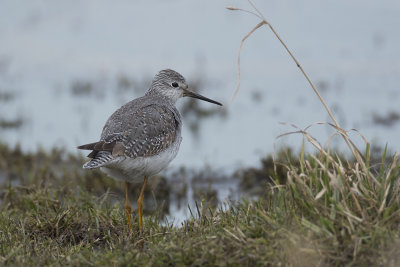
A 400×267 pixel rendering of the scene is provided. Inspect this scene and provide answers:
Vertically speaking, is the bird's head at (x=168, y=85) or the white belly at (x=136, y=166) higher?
the bird's head at (x=168, y=85)

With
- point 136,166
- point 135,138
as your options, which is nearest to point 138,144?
point 135,138

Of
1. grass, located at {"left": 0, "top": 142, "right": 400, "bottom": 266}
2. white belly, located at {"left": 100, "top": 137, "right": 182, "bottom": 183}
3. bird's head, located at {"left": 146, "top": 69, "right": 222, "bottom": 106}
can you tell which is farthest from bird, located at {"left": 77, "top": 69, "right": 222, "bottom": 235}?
grass, located at {"left": 0, "top": 142, "right": 400, "bottom": 266}

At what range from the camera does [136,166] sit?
5.28 meters

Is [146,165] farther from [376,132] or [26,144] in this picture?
[376,132]

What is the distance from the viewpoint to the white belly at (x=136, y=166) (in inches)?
204

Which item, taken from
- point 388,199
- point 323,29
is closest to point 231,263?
point 388,199

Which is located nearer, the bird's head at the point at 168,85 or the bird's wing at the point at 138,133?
the bird's wing at the point at 138,133

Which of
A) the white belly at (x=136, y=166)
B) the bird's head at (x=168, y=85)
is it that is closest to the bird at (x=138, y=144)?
the white belly at (x=136, y=166)

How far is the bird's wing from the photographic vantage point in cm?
514

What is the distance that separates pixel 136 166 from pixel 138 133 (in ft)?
0.98

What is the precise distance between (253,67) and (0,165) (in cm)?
864

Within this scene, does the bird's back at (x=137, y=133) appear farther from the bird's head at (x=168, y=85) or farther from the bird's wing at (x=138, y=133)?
the bird's head at (x=168, y=85)

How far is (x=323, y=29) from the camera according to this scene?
16.4 metres

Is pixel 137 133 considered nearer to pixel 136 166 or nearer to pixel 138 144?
pixel 138 144
